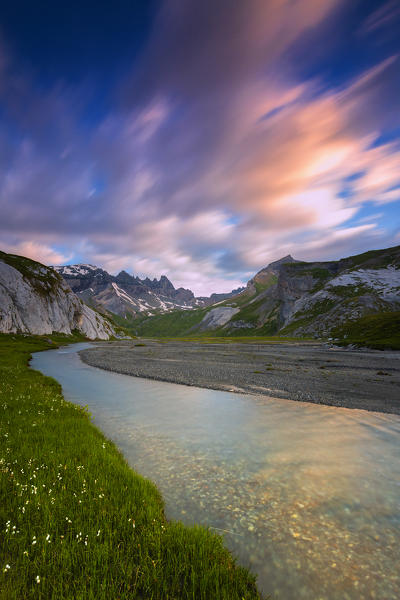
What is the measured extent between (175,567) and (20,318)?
119084 millimetres

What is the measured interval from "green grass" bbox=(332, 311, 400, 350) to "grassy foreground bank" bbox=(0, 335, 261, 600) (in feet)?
258

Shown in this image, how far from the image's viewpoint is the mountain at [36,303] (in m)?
98.6

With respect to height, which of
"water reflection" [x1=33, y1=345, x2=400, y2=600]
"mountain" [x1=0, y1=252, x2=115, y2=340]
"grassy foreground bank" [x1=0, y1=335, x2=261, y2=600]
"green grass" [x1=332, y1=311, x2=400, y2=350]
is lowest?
"green grass" [x1=332, y1=311, x2=400, y2=350]

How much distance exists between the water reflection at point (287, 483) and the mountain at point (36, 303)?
3997 inches

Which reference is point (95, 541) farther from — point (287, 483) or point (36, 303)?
point (36, 303)

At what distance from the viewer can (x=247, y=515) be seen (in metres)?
7.43

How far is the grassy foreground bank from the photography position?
4195 mm

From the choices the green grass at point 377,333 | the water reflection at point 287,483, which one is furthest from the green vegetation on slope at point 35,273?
the green grass at point 377,333

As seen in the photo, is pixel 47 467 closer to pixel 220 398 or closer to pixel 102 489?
pixel 102 489

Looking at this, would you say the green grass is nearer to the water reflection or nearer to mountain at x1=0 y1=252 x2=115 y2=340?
the water reflection

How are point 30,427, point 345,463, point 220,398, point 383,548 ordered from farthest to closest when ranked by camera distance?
point 220,398, point 30,427, point 345,463, point 383,548

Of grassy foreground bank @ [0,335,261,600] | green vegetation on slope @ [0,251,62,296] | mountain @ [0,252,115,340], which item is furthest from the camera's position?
green vegetation on slope @ [0,251,62,296]

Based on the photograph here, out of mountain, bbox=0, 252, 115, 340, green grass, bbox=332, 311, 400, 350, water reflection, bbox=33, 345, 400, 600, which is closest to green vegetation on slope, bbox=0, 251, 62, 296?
mountain, bbox=0, 252, 115, 340

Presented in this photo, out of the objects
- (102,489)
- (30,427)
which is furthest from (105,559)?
(30,427)
